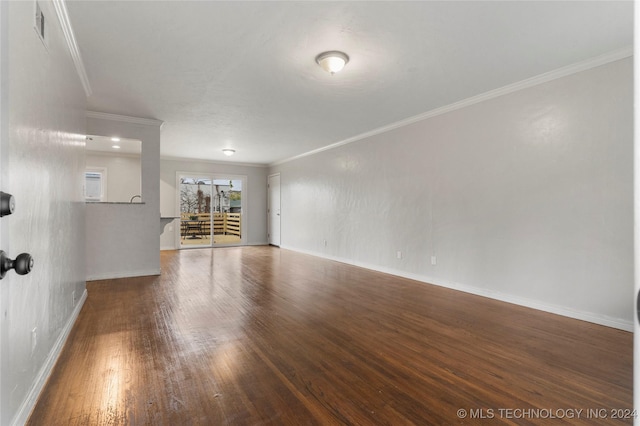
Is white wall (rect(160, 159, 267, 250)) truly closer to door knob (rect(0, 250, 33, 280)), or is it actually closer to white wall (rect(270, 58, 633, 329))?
white wall (rect(270, 58, 633, 329))

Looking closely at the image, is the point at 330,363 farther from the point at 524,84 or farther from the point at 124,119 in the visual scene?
the point at 124,119

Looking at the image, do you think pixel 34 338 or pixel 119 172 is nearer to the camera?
pixel 34 338

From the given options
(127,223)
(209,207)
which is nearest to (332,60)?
(127,223)

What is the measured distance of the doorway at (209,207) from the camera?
29.1 feet

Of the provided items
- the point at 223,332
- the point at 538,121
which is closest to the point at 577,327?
the point at 538,121

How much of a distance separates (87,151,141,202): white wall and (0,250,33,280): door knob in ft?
26.3

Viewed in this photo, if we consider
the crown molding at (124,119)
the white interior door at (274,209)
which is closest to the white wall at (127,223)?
the crown molding at (124,119)

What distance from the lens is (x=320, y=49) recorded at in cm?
289

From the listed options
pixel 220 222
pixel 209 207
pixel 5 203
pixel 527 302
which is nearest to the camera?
pixel 5 203

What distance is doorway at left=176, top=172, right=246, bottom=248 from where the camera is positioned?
8859 millimetres

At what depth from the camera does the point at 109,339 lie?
264 centimetres

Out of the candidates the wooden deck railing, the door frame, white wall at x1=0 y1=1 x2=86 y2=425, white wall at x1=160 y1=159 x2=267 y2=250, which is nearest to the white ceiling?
white wall at x1=0 y1=1 x2=86 y2=425

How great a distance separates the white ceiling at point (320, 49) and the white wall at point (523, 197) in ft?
1.30

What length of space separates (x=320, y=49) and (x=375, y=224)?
3.48 meters
